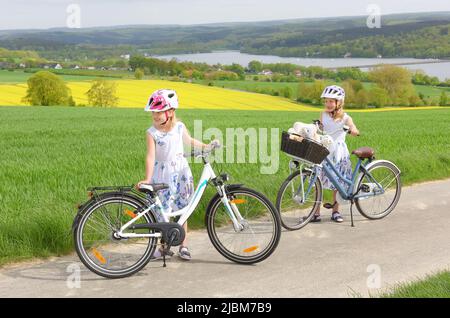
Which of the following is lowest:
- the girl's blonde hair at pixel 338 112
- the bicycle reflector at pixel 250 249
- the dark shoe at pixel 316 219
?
the dark shoe at pixel 316 219

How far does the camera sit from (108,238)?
5156 mm

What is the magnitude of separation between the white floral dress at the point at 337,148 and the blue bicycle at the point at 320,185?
0.39 feet

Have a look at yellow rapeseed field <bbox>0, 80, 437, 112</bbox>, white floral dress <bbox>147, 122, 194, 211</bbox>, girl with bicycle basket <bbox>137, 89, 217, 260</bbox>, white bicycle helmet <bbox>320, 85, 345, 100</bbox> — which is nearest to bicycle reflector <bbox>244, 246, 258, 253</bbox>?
girl with bicycle basket <bbox>137, 89, 217, 260</bbox>

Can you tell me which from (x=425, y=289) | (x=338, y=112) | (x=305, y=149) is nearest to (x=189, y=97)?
(x=338, y=112)

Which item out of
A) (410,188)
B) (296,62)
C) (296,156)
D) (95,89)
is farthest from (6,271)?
(296,62)

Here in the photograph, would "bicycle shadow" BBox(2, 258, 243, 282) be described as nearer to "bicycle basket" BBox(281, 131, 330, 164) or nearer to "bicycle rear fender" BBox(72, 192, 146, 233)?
"bicycle rear fender" BBox(72, 192, 146, 233)

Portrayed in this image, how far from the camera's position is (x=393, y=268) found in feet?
17.2

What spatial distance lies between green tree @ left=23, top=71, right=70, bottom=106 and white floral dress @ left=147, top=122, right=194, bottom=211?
6114 centimetres

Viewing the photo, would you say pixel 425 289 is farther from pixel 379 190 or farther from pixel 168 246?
pixel 379 190

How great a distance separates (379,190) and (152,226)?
11.9 feet

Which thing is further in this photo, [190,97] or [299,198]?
[190,97]

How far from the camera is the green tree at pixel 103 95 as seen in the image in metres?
60.7

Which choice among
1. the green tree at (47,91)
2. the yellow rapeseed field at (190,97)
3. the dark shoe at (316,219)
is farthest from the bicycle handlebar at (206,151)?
the green tree at (47,91)

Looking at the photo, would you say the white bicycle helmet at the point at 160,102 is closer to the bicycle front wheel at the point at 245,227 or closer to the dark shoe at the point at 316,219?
the bicycle front wheel at the point at 245,227
